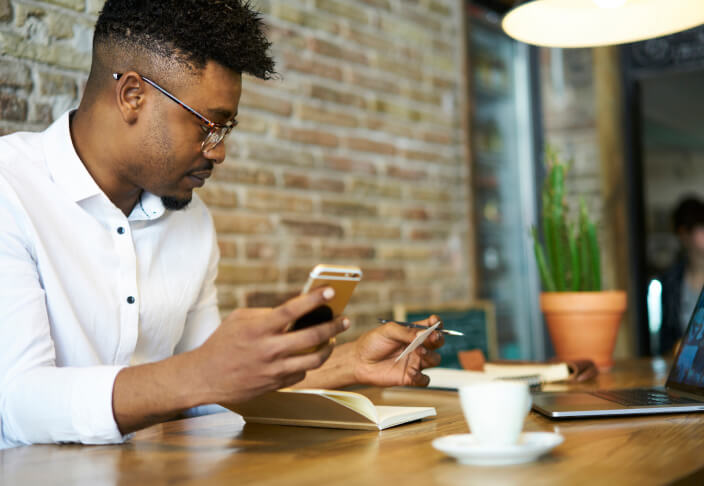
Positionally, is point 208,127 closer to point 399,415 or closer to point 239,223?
point 399,415

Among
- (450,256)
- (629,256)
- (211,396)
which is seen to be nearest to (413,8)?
(450,256)

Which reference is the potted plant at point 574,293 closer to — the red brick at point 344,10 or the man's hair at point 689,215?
the red brick at point 344,10

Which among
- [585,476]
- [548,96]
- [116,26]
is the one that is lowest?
[585,476]

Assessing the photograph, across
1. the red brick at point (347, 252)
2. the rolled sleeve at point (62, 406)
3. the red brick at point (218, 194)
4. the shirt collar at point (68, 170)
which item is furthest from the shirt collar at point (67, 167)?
the red brick at point (347, 252)

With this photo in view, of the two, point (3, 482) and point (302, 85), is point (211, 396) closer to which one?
point (3, 482)

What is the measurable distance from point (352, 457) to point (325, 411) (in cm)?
22

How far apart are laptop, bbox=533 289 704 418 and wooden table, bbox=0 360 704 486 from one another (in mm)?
24

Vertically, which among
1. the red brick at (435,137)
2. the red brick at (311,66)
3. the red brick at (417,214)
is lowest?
the red brick at (417,214)

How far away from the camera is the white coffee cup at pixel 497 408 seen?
82 centimetres

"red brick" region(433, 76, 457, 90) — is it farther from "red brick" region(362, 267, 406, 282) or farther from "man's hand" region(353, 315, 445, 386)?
"man's hand" region(353, 315, 445, 386)

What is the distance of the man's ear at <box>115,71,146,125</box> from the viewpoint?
4.80ft

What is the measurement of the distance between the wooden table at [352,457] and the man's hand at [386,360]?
0.15 meters

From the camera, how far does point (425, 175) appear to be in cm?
340

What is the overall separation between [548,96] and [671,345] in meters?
1.66
